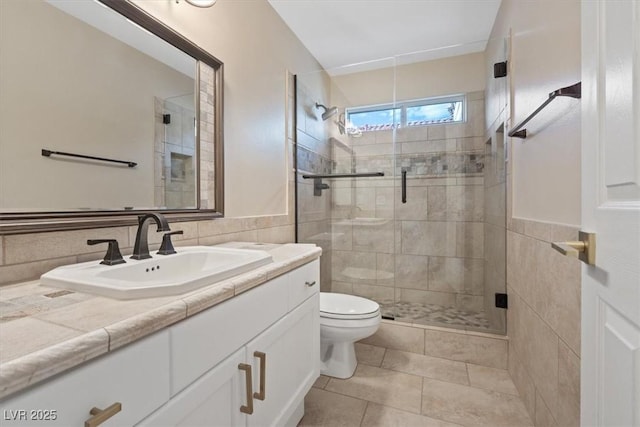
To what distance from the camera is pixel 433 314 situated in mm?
2568

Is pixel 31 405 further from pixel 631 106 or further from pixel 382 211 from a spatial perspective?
pixel 382 211

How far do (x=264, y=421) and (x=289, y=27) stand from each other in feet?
8.72

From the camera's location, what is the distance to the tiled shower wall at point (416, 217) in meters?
2.68

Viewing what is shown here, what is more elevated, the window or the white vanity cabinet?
the window

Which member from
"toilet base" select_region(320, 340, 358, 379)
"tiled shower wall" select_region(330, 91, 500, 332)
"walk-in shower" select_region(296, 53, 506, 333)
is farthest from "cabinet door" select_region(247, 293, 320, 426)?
"tiled shower wall" select_region(330, 91, 500, 332)

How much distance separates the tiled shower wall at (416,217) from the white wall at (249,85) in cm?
91

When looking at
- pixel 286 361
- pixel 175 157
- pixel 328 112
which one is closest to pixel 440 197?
pixel 328 112

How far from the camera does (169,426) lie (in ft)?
2.16

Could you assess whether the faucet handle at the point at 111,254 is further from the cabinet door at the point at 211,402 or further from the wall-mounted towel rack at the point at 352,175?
the wall-mounted towel rack at the point at 352,175

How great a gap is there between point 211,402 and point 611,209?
101 cm

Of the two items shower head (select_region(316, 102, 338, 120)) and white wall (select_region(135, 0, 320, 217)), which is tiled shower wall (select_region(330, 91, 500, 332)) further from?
white wall (select_region(135, 0, 320, 217))

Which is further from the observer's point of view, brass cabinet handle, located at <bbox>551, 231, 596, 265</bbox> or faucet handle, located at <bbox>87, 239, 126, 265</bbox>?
faucet handle, located at <bbox>87, 239, 126, 265</bbox>

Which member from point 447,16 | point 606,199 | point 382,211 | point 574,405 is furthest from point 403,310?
point 447,16

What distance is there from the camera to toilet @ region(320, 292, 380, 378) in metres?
1.77
